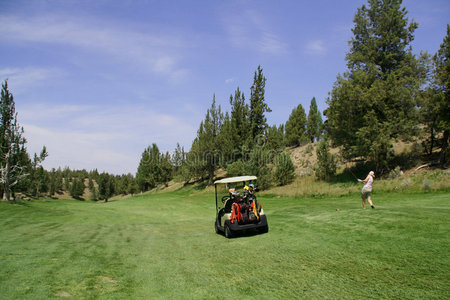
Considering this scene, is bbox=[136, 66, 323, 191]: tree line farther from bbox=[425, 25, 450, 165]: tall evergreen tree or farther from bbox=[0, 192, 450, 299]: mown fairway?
bbox=[0, 192, 450, 299]: mown fairway

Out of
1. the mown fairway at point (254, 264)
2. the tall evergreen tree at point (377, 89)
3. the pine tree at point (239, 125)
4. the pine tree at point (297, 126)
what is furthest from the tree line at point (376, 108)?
the pine tree at point (297, 126)

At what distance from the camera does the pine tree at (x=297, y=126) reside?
226 feet

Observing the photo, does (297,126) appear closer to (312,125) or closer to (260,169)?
(312,125)

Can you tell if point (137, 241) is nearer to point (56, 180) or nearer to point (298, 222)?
point (298, 222)

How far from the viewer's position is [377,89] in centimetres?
2748

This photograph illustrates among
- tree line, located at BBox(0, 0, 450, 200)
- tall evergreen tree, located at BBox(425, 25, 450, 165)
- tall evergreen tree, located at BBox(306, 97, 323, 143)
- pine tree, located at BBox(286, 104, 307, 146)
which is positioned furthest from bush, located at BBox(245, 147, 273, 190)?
tall evergreen tree, located at BBox(306, 97, 323, 143)

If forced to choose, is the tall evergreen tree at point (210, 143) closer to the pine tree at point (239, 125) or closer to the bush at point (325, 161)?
the pine tree at point (239, 125)

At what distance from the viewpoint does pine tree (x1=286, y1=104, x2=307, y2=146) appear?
226ft

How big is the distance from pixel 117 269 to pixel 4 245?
4.70 m

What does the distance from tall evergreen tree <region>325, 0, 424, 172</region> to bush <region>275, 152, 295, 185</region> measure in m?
6.19

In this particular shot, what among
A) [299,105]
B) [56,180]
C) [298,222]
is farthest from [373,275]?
[56,180]

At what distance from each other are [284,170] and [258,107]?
14.4 m

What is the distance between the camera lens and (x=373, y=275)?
5660mm

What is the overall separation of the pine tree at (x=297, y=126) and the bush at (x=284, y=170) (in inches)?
1329
